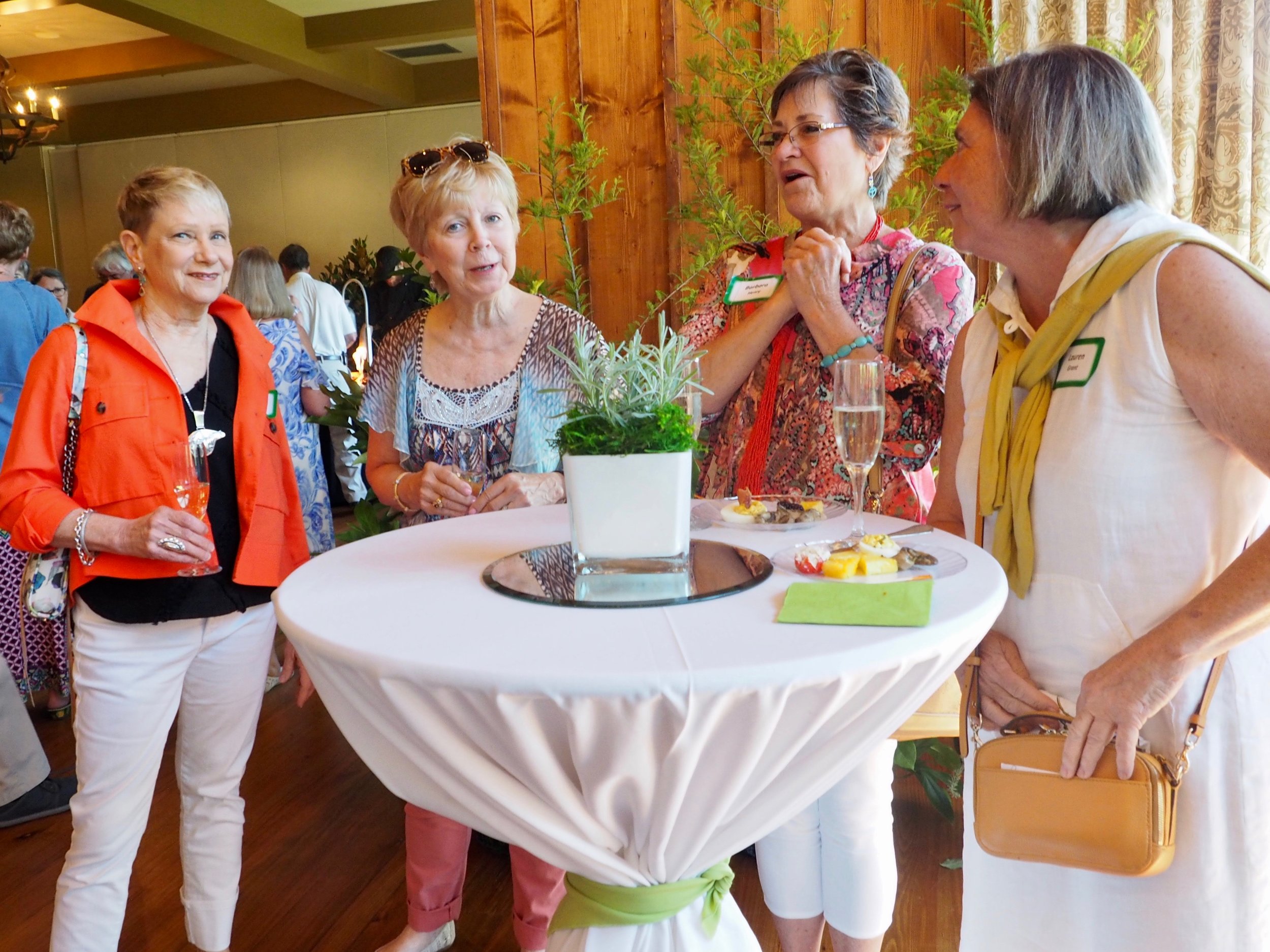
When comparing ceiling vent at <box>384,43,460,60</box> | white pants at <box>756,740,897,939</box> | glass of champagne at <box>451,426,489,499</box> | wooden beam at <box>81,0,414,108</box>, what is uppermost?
ceiling vent at <box>384,43,460,60</box>

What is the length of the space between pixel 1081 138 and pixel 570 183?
2.61 m

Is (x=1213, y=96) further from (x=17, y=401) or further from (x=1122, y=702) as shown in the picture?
(x=17, y=401)

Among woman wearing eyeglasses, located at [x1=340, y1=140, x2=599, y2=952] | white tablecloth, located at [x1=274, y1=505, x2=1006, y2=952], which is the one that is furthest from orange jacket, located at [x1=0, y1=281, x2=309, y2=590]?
white tablecloth, located at [x1=274, y1=505, x2=1006, y2=952]

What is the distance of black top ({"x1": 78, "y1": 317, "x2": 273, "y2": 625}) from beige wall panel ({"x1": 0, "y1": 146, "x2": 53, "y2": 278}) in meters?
12.1

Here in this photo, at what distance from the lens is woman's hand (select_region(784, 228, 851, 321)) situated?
183cm

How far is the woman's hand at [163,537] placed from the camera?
5.79 ft

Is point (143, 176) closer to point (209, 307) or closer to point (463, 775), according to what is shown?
point (209, 307)

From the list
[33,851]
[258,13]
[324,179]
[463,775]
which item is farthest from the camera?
[324,179]

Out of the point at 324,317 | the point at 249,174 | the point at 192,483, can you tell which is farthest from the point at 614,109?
the point at 249,174

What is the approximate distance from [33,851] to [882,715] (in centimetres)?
Result: 267

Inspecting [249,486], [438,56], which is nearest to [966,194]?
[249,486]

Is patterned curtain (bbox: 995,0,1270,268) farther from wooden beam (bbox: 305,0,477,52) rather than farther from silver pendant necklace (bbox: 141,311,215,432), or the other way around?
wooden beam (bbox: 305,0,477,52)

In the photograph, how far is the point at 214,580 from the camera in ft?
6.44

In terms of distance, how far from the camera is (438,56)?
1052 centimetres
